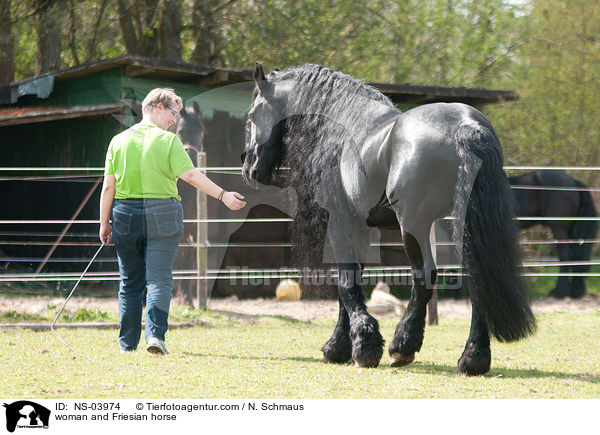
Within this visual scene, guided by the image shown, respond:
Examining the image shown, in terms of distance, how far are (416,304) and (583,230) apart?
7346 mm

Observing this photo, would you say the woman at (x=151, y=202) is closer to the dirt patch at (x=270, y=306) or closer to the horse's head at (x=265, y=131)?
the horse's head at (x=265, y=131)

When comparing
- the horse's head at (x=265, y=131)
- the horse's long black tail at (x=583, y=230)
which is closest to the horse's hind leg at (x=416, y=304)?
the horse's head at (x=265, y=131)

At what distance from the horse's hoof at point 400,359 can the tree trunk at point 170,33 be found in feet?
31.7

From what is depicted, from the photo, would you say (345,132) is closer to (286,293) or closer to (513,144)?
(286,293)

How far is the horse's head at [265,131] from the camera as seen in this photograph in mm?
5043

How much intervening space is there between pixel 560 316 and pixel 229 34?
846 centimetres

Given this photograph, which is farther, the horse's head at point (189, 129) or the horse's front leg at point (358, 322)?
the horse's head at point (189, 129)

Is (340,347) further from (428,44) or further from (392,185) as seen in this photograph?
(428,44)

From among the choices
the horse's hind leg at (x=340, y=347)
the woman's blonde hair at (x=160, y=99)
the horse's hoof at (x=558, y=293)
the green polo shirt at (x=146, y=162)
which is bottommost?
the horse's hoof at (x=558, y=293)

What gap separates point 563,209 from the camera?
1094 cm

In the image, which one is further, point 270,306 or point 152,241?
point 270,306

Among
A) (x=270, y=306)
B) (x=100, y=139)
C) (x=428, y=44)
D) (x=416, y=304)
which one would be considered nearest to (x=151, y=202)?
(x=416, y=304)

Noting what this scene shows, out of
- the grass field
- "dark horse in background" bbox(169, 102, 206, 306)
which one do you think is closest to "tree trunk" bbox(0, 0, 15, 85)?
"dark horse in background" bbox(169, 102, 206, 306)
